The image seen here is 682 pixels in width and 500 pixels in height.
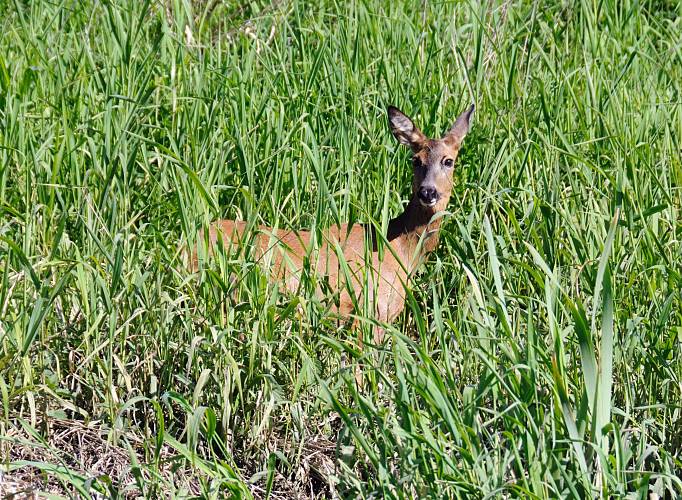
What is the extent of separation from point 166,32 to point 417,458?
10.2ft

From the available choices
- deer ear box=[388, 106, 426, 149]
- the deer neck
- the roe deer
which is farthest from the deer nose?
deer ear box=[388, 106, 426, 149]

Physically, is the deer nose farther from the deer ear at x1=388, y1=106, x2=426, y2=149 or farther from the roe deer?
the deer ear at x1=388, y1=106, x2=426, y2=149

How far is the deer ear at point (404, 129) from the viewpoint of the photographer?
211 inches

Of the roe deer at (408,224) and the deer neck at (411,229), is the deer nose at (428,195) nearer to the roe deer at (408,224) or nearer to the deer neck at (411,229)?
the roe deer at (408,224)

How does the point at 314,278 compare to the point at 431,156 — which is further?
the point at 431,156

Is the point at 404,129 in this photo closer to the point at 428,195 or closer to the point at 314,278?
the point at 428,195

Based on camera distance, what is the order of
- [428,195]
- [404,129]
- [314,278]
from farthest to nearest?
[404,129], [428,195], [314,278]

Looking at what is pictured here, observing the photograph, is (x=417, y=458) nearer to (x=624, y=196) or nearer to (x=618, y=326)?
(x=618, y=326)

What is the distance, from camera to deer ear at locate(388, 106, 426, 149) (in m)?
5.37

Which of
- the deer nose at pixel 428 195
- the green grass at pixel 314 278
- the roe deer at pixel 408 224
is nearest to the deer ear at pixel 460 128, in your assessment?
the roe deer at pixel 408 224

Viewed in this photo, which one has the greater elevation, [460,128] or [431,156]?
[460,128]

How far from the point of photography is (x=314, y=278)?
4.36 m

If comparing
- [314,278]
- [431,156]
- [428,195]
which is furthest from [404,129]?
[314,278]

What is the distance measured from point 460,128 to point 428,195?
416 mm
